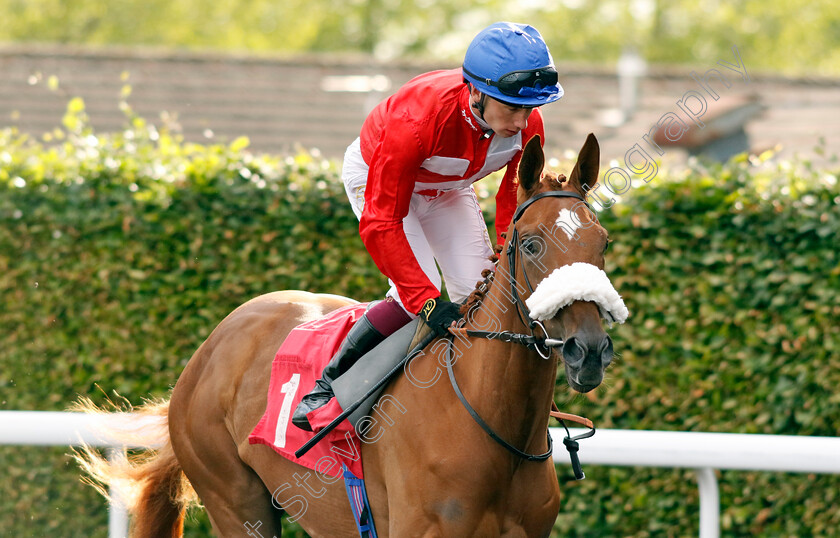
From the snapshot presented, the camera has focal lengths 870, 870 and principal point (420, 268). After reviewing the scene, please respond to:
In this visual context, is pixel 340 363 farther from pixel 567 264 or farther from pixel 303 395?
pixel 567 264

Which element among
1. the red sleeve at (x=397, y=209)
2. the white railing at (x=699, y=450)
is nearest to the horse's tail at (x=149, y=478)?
the white railing at (x=699, y=450)

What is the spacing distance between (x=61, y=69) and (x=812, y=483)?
10836 mm

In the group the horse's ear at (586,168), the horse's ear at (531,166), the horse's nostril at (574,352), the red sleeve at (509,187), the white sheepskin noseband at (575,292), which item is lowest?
the horse's nostril at (574,352)

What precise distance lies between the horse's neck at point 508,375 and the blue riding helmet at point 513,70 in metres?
0.51

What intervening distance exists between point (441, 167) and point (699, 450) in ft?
5.28

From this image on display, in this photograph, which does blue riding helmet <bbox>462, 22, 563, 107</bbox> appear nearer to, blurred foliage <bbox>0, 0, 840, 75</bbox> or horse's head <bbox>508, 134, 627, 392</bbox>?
horse's head <bbox>508, 134, 627, 392</bbox>

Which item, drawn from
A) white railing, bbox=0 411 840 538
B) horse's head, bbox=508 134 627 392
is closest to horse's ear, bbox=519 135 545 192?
horse's head, bbox=508 134 627 392

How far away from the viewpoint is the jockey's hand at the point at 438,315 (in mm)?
2697

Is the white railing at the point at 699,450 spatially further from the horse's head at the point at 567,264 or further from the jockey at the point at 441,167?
the horse's head at the point at 567,264

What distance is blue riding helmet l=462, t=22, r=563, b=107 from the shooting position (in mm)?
2598

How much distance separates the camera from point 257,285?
488cm

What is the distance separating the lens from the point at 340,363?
3002 mm

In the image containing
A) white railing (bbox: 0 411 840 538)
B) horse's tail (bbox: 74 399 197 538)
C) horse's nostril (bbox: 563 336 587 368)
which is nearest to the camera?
horse's nostril (bbox: 563 336 587 368)

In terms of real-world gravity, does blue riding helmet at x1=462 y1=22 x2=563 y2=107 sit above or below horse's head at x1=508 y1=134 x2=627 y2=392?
above
